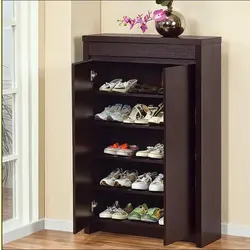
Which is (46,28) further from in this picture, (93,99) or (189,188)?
(189,188)

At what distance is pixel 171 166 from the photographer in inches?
116

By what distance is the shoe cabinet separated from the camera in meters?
2.97

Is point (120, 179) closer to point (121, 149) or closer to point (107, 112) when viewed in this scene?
point (121, 149)

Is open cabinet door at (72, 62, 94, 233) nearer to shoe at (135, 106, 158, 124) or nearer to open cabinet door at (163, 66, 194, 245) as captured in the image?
shoe at (135, 106, 158, 124)

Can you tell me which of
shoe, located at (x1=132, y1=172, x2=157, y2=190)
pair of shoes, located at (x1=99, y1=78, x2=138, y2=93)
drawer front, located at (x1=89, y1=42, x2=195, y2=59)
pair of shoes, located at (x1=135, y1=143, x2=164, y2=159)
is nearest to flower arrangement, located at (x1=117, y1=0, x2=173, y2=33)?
drawer front, located at (x1=89, y1=42, x2=195, y2=59)

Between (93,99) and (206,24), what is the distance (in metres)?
0.80

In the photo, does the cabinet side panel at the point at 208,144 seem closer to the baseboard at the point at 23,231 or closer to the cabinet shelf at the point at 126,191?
the cabinet shelf at the point at 126,191

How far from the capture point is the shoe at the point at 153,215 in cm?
321

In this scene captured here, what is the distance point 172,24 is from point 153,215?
3.58 feet

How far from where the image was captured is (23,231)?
3277 millimetres

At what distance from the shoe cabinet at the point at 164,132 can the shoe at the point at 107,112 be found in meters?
0.03

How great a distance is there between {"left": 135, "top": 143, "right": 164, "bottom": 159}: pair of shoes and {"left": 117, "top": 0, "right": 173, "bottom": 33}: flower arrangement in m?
0.67

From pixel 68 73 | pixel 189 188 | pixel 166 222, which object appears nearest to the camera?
pixel 166 222

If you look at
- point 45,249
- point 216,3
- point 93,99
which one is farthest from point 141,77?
point 45,249
